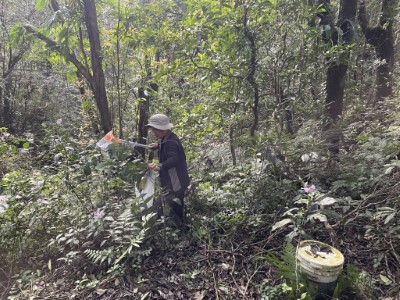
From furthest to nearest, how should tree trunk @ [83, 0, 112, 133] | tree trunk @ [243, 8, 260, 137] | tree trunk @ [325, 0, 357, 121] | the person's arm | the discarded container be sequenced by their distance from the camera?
tree trunk @ [325, 0, 357, 121]
tree trunk @ [83, 0, 112, 133]
tree trunk @ [243, 8, 260, 137]
the person's arm
the discarded container

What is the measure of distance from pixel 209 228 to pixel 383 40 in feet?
20.0

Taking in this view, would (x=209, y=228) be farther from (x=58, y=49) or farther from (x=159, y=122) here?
(x=58, y=49)

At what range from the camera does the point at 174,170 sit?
3.41 m

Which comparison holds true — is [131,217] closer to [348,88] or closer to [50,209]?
[50,209]

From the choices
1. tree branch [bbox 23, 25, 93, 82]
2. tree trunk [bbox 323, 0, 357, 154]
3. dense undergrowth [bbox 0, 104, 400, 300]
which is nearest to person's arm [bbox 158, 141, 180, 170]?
dense undergrowth [bbox 0, 104, 400, 300]

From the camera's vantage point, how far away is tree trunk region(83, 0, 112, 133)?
4.09 meters

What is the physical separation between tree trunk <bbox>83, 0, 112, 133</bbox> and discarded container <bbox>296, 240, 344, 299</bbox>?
3.35m

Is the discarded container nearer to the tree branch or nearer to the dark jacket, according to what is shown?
the dark jacket

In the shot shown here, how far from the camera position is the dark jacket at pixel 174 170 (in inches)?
133

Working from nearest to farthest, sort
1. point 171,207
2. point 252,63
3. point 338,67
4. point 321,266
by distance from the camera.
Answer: point 321,266 → point 171,207 → point 252,63 → point 338,67

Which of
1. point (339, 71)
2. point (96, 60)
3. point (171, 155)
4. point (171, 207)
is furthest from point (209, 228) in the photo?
point (339, 71)

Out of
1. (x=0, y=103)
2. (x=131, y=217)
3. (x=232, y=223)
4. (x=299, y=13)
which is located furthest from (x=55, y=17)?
(x=0, y=103)

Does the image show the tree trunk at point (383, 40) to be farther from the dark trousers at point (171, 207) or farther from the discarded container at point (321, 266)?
the discarded container at point (321, 266)

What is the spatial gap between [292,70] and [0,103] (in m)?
11.7
